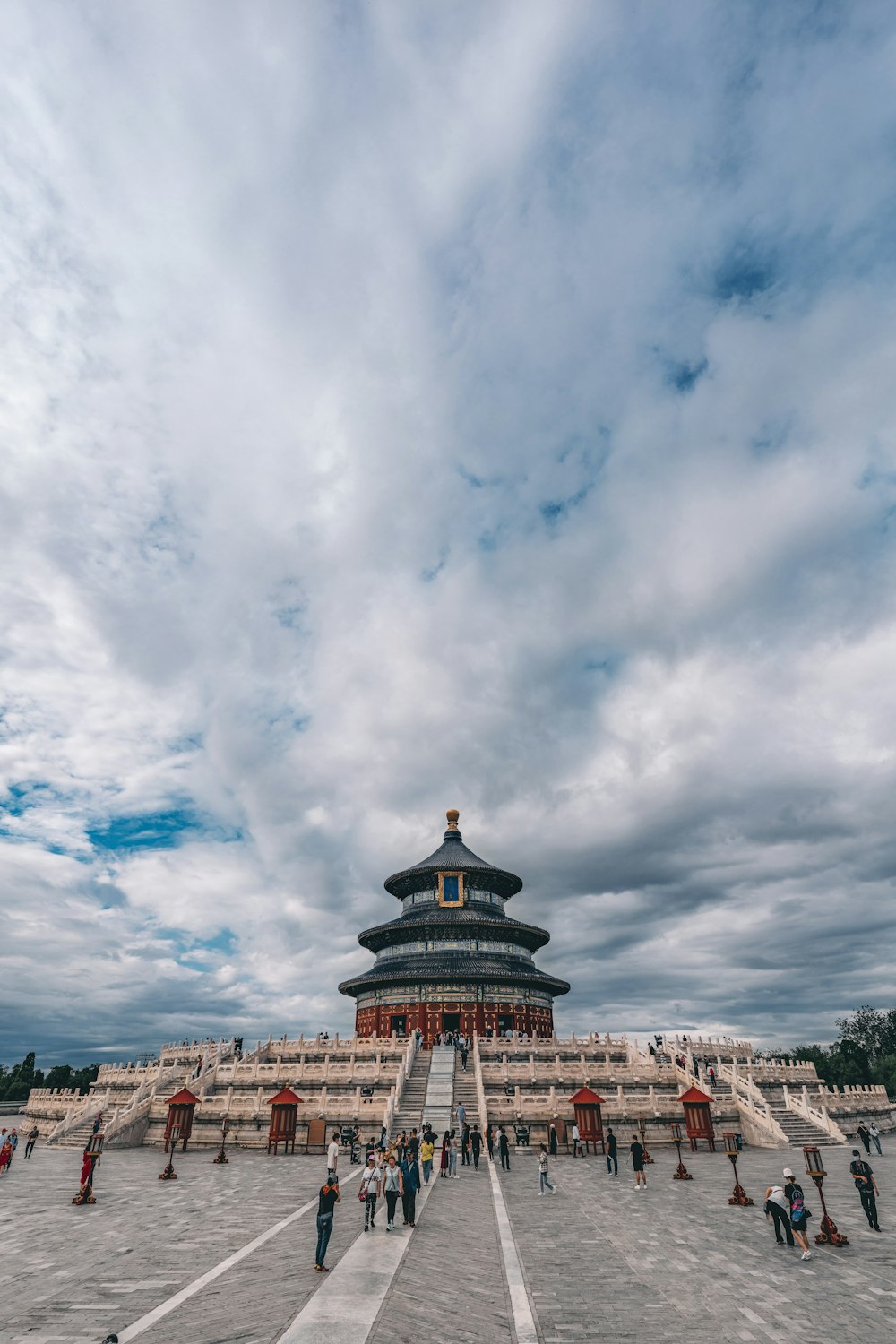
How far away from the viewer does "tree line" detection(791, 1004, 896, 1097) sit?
9038cm

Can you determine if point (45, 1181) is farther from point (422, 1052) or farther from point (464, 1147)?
point (422, 1052)

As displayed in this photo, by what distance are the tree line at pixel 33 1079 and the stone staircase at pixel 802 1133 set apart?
63.9 m

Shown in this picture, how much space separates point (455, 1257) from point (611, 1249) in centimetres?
331

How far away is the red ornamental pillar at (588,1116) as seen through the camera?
93.0 feet

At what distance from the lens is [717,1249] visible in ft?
49.0

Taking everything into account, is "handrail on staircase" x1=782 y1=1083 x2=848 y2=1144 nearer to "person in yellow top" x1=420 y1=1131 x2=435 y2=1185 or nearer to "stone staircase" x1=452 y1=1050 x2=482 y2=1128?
"stone staircase" x1=452 y1=1050 x2=482 y2=1128

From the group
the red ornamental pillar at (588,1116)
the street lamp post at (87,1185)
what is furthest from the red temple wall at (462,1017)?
the street lamp post at (87,1185)

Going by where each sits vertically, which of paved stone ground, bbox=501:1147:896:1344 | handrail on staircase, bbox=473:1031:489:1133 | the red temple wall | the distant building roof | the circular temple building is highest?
the distant building roof

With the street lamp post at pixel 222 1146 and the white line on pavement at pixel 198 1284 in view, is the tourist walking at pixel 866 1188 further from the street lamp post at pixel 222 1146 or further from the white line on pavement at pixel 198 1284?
the street lamp post at pixel 222 1146

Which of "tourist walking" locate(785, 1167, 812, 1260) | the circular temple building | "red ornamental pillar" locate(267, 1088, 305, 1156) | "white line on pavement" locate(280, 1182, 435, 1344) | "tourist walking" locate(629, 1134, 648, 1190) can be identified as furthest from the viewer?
the circular temple building

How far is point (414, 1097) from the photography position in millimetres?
32375

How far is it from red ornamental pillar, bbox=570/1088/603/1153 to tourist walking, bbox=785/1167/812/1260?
46.5ft

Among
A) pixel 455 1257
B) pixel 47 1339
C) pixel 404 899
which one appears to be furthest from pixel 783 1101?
pixel 404 899

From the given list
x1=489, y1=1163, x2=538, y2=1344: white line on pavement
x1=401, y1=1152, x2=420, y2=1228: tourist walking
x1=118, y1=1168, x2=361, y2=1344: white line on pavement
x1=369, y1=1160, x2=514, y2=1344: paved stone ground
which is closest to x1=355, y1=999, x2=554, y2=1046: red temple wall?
x1=489, y1=1163, x2=538, y2=1344: white line on pavement
